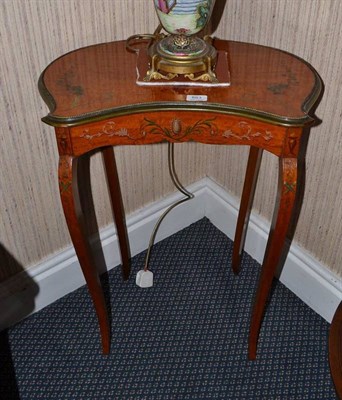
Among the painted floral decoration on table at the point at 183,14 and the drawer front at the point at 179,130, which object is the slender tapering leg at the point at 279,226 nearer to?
the drawer front at the point at 179,130

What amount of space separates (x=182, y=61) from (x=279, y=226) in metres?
0.48

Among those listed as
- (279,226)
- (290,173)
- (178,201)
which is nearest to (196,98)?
(290,173)

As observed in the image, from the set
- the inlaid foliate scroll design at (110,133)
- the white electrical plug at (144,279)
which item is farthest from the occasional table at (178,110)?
the white electrical plug at (144,279)

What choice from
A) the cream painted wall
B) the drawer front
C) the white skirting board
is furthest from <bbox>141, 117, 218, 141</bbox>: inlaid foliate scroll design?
the white skirting board

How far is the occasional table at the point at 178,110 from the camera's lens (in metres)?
1.16

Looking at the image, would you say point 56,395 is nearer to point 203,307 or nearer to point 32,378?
point 32,378

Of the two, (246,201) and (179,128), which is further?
(246,201)

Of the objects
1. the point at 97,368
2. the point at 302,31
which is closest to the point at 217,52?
the point at 302,31

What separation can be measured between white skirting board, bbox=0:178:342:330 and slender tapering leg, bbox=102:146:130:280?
2.5 inches

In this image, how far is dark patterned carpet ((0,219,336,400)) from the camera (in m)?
1.57

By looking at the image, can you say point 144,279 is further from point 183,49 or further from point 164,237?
point 183,49

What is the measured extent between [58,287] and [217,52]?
99 centimetres

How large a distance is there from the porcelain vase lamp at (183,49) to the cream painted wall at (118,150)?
0.98 feet

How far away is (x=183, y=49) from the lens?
50.2 inches
